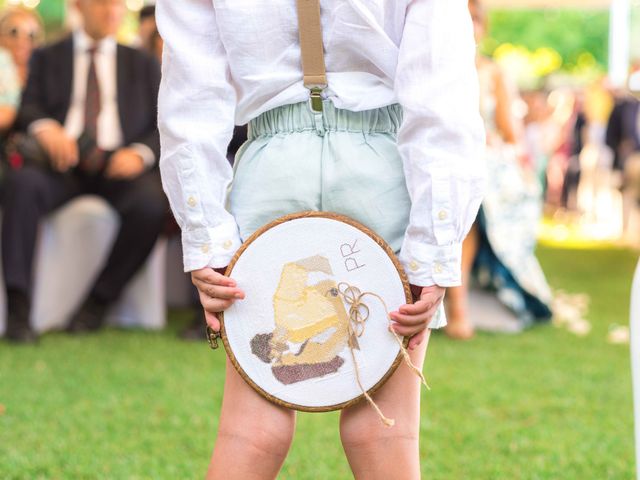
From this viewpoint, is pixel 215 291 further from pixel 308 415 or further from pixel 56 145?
pixel 56 145

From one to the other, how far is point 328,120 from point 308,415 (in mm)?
2280

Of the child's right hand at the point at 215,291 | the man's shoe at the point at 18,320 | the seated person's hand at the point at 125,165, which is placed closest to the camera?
the child's right hand at the point at 215,291

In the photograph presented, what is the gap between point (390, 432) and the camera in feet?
5.80

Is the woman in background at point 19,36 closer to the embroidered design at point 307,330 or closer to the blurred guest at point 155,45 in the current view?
the blurred guest at point 155,45

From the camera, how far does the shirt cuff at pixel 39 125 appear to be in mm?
5516

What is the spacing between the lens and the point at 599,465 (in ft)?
10.7

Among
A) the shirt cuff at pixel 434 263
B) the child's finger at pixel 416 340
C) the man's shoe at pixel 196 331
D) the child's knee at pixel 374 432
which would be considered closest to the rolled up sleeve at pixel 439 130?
the shirt cuff at pixel 434 263

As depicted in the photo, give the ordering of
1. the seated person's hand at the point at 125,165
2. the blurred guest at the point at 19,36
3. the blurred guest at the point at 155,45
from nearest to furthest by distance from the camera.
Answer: the seated person's hand at the point at 125,165 < the blurred guest at the point at 155,45 < the blurred guest at the point at 19,36

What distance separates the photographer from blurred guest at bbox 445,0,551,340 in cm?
583

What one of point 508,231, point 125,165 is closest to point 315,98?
point 125,165

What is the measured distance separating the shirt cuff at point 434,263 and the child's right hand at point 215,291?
1.01ft

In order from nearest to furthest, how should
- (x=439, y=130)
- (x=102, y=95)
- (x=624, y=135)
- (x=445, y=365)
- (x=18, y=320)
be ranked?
1. (x=439, y=130)
2. (x=445, y=365)
3. (x=18, y=320)
4. (x=102, y=95)
5. (x=624, y=135)

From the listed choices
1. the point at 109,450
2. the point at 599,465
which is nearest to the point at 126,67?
the point at 109,450

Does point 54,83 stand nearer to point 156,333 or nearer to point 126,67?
point 126,67
